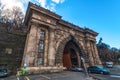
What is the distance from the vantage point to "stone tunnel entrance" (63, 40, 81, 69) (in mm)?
37469

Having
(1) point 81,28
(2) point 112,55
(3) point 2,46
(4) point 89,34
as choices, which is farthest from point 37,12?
(2) point 112,55

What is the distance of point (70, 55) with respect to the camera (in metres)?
39.4

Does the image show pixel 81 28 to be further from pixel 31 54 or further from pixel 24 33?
pixel 31 54

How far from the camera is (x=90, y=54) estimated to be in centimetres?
4059

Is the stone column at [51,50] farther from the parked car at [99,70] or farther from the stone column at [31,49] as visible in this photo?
the parked car at [99,70]

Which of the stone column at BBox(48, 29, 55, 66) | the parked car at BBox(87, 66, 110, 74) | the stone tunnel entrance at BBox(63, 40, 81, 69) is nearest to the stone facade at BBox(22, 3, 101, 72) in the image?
the stone column at BBox(48, 29, 55, 66)

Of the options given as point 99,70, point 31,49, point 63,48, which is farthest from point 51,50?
point 99,70

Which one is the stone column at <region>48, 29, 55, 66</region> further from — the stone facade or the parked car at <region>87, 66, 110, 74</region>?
the parked car at <region>87, 66, 110, 74</region>

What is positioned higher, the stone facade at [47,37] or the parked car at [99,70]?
the stone facade at [47,37]

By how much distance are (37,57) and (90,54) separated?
20797mm

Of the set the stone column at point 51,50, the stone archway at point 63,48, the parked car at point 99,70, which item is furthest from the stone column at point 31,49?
the parked car at point 99,70

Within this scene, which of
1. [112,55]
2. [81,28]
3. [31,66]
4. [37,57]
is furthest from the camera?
[112,55]

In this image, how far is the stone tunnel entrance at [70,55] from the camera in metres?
37.5

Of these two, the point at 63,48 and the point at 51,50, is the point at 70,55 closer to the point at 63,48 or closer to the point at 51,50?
the point at 63,48
